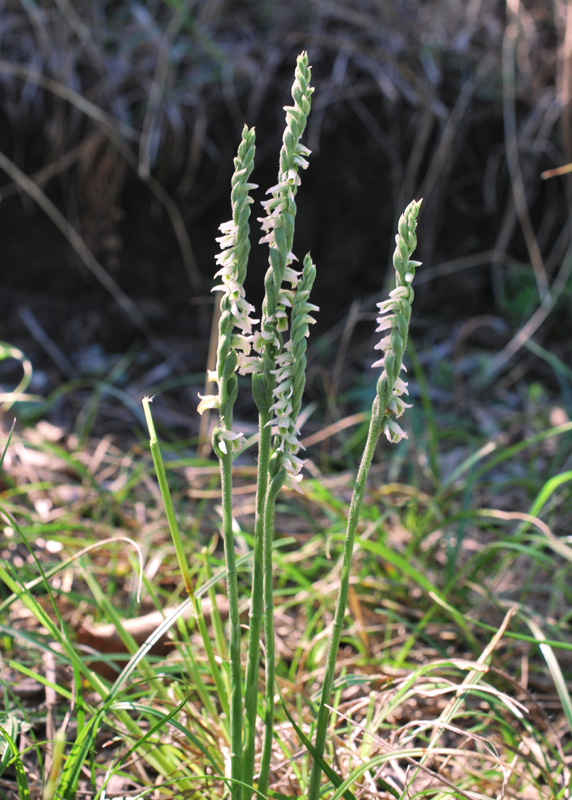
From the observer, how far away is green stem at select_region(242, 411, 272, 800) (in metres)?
0.73

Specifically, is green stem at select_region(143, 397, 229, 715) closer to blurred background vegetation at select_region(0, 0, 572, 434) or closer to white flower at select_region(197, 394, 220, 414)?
white flower at select_region(197, 394, 220, 414)

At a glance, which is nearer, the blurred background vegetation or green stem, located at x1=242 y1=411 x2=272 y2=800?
green stem, located at x1=242 y1=411 x2=272 y2=800

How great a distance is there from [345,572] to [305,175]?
2279mm

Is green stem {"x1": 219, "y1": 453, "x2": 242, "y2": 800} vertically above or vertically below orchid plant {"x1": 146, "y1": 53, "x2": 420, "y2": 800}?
below

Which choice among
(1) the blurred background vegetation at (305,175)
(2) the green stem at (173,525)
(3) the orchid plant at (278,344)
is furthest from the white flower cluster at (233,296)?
(1) the blurred background vegetation at (305,175)

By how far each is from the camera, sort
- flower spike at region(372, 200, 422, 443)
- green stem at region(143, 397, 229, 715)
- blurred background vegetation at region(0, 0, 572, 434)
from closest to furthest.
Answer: flower spike at region(372, 200, 422, 443), green stem at region(143, 397, 229, 715), blurred background vegetation at region(0, 0, 572, 434)

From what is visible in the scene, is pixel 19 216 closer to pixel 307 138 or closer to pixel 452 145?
pixel 307 138

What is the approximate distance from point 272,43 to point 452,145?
0.84 metres

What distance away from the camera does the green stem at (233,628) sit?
29.4 inches

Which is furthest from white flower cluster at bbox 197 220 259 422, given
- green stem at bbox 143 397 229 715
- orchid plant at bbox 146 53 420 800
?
green stem at bbox 143 397 229 715

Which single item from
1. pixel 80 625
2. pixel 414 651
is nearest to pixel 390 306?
pixel 414 651

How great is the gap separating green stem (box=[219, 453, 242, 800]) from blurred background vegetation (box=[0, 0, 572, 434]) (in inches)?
79.0

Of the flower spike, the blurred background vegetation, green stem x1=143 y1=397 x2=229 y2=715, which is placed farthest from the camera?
the blurred background vegetation

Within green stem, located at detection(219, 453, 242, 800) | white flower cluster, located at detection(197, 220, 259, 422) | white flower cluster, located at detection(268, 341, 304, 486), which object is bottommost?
green stem, located at detection(219, 453, 242, 800)
